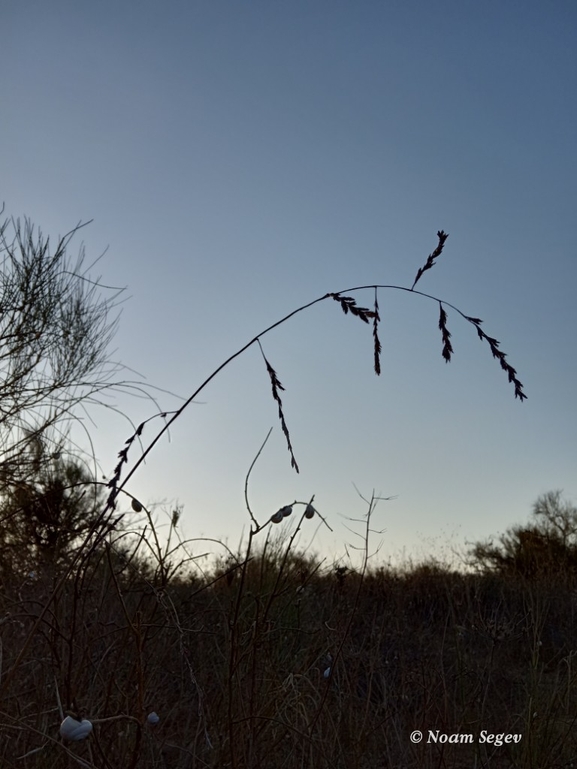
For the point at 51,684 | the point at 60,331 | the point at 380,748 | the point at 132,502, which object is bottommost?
the point at 380,748

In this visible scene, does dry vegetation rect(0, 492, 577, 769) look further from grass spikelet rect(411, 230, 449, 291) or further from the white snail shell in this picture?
grass spikelet rect(411, 230, 449, 291)

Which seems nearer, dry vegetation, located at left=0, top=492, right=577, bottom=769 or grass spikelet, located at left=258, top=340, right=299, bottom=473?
grass spikelet, located at left=258, top=340, right=299, bottom=473

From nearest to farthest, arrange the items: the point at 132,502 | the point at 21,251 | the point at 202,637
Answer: the point at 132,502, the point at 202,637, the point at 21,251

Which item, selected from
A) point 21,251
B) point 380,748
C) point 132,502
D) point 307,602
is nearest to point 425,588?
point 307,602

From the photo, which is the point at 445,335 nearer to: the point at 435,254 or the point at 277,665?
the point at 435,254

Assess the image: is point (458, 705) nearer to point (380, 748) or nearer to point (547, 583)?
point (380, 748)

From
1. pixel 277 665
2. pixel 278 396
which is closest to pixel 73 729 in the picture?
pixel 278 396

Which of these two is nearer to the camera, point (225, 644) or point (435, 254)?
point (435, 254)

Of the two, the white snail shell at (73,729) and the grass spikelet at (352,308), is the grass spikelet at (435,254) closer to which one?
the grass spikelet at (352,308)

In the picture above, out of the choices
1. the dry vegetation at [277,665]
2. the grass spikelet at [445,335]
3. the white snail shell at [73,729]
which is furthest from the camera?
the dry vegetation at [277,665]

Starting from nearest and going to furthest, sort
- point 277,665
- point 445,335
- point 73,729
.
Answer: point 73,729
point 445,335
point 277,665

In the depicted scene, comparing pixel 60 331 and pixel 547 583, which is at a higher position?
pixel 60 331

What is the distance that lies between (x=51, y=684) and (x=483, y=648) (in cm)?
562

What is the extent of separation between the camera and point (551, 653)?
716 cm
